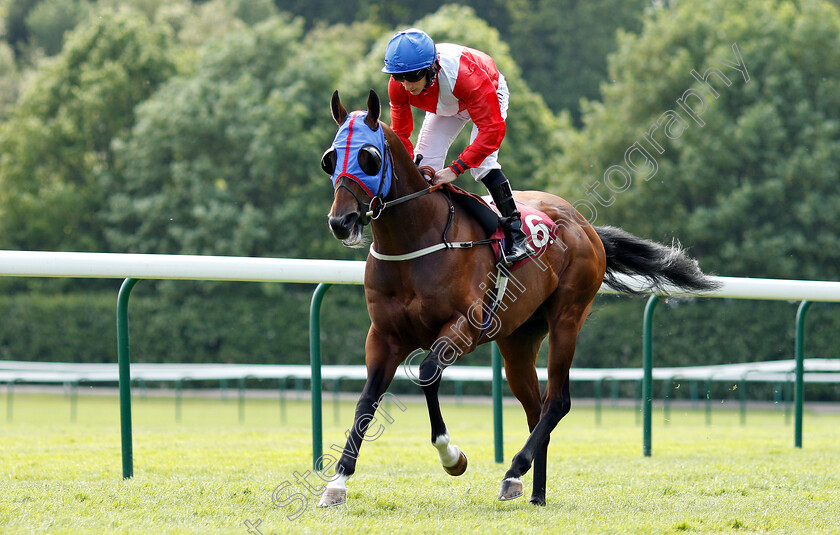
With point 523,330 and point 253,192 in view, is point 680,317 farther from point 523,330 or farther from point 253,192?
point 523,330

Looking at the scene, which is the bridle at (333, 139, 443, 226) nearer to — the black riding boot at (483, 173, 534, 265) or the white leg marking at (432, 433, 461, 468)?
the black riding boot at (483, 173, 534, 265)

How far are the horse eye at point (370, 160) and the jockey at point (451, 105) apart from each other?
19.0 inches

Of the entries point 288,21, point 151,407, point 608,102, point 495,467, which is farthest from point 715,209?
point 288,21

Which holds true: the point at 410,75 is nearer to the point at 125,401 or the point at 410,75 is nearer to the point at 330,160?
the point at 330,160

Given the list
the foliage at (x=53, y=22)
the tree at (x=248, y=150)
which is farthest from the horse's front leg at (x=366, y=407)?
the foliage at (x=53, y=22)

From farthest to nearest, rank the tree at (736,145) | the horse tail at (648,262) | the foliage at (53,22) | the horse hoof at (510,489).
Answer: the foliage at (53,22) → the tree at (736,145) → the horse tail at (648,262) → the horse hoof at (510,489)

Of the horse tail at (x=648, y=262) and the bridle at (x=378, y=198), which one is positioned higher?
the bridle at (x=378, y=198)

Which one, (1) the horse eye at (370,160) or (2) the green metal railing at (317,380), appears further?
(2) the green metal railing at (317,380)

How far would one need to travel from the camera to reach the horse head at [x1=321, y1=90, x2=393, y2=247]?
344 centimetres

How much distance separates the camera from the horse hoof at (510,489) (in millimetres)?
3998

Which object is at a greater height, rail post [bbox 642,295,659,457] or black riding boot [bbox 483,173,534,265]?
black riding boot [bbox 483,173,534,265]

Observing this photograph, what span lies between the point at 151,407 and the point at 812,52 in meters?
14.9

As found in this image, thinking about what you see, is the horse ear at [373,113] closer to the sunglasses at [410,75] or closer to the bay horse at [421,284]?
the bay horse at [421,284]

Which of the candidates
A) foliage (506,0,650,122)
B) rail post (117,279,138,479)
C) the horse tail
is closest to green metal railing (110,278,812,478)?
rail post (117,279,138,479)
